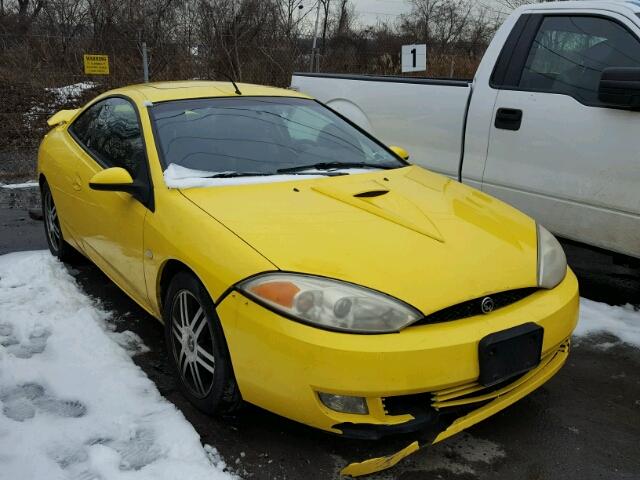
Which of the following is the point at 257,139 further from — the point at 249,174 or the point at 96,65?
the point at 96,65

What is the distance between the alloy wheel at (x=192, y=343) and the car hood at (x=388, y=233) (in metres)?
0.41

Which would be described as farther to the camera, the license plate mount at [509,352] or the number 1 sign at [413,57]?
the number 1 sign at [413,57]

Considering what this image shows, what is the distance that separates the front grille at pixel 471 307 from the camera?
219 cm

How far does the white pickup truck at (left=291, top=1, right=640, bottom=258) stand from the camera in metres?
3.57

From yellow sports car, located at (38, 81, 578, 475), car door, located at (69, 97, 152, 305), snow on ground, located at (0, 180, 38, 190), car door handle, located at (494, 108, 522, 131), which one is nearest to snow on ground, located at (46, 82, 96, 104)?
snow on ground, located at (0, 180, 38, 190)

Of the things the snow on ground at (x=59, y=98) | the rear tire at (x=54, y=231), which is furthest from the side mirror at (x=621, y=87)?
the snow on ground at (x=59, y=98)

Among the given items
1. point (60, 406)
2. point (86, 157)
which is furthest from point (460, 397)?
point (86, 157)

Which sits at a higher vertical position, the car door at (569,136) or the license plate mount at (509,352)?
the car door at (569,136)

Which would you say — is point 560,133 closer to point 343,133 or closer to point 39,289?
point 343,133

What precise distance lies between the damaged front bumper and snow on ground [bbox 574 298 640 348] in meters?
1.27

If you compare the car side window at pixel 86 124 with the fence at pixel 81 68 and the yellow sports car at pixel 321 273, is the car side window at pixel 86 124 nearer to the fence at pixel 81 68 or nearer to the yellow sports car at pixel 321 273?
the yellow sports car at pixel 321 273

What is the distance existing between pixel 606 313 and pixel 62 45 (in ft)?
44.2

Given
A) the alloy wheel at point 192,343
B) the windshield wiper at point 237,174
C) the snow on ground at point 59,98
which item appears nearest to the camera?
the alloy wheel at point 192,343

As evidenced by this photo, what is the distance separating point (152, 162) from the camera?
9.96 feet
